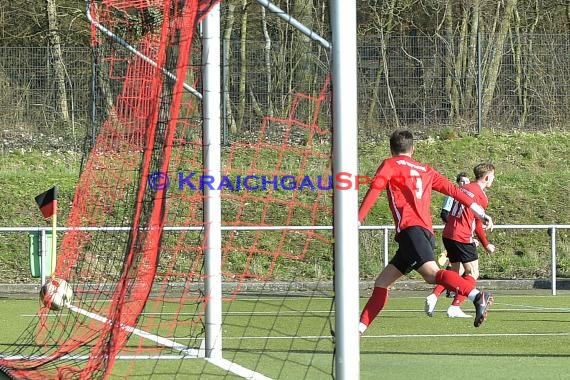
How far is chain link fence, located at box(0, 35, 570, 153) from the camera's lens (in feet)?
85.1

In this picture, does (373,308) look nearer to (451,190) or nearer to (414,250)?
(414,250)

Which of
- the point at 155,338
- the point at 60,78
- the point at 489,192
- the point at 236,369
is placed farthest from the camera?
the point at 60,78

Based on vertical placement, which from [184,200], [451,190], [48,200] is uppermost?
[451,190]

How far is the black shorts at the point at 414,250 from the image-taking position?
966 cm

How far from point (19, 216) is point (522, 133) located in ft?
37.9

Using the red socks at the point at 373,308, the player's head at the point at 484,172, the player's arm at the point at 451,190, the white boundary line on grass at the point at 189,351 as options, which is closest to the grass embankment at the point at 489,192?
the player's head at the point at 484,172

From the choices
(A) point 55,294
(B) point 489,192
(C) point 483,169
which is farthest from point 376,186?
(B) point 489,192

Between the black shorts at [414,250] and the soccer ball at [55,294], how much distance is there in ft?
10.6

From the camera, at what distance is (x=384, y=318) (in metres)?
14.0

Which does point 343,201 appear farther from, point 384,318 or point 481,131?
point 481,131

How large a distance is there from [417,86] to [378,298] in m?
17.1

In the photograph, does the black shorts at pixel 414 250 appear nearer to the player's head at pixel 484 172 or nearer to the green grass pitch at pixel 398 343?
the green grass pitch at pixel 398 343

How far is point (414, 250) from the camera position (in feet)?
31.8

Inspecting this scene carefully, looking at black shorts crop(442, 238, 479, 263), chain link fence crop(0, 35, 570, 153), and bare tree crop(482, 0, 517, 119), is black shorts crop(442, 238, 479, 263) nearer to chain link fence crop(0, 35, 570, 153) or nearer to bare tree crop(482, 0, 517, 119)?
chain link fence crop(0, 35, 570, 153)
